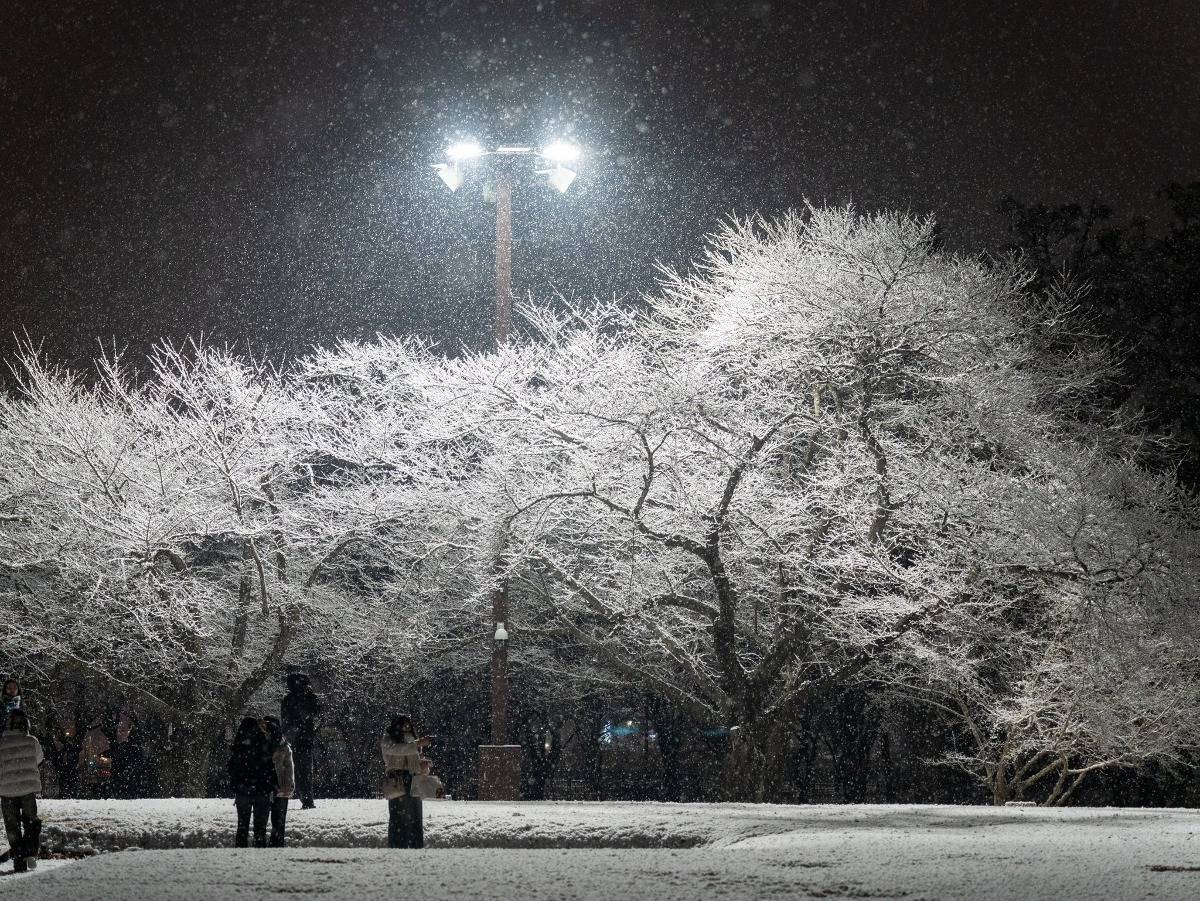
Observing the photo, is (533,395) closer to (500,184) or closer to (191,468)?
(500,184)

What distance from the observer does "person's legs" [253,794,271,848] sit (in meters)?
12.1

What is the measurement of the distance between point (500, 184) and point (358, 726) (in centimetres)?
1802

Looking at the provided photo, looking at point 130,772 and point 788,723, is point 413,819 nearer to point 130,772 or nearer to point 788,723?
point 788,723

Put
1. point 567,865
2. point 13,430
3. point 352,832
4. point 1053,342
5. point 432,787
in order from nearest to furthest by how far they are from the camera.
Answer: point 567,865 → point 432,787 → point 352,832 → point 1053,342 → point 13,430

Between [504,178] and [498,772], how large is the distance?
8866 mm

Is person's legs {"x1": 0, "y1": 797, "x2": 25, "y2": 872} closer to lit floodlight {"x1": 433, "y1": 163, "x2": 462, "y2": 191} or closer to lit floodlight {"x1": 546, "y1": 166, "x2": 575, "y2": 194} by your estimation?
lit floodlight {"x1": 433, "y1": 163, "x2": 462, "y2": 191}

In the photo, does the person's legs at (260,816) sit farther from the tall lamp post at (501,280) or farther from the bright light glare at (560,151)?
the bright light glare at (560,151)

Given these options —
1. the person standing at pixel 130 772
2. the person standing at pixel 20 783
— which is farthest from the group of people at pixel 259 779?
the person standing at pixel 130 772

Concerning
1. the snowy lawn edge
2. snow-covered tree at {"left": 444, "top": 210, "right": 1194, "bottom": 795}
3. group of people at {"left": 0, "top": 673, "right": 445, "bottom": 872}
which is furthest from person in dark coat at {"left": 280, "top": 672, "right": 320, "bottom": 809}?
snow-covered tree at {"left": 444, "top": 210, "right": 1194, "bottom": 795}

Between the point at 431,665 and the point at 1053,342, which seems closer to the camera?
the point at 1053,342

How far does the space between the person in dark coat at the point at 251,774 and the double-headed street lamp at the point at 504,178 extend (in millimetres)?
7665

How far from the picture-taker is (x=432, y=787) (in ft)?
37.0

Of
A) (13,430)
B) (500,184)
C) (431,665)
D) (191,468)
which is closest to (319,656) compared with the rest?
(431,665)

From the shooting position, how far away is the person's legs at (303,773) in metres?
15.0
